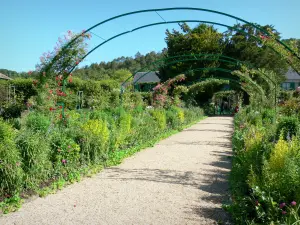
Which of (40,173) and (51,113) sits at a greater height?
(51,113)

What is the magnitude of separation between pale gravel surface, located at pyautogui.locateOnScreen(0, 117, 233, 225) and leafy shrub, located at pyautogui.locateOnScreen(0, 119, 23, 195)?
0.33m

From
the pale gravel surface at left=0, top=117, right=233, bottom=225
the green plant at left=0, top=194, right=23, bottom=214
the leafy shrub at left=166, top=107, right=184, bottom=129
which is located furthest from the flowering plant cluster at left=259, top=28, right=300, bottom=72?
the leafy shrub at left=166, top=107, right=184, bottom=129

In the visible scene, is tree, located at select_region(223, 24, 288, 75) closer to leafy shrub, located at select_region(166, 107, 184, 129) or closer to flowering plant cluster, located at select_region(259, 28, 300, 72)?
leafy shrub, located at select_region(166, 107, 184, 129)

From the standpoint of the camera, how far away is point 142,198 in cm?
464

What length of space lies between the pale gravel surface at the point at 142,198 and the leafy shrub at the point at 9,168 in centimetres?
33

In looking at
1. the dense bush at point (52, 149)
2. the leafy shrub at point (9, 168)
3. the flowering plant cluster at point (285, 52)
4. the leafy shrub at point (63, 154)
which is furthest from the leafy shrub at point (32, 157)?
the flowering plant cluster at point (285, 52)

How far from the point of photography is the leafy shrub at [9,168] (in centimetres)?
413

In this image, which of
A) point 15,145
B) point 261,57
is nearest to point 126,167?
point 15,145

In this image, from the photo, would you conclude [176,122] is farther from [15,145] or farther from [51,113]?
[15,145]

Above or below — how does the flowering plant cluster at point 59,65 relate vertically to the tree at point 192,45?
below

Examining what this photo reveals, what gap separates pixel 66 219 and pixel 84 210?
1.14ft

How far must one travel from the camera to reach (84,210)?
13.5ft

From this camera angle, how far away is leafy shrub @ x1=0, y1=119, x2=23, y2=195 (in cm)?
413

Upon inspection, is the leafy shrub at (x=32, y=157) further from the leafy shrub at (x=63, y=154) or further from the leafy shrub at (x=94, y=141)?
the leafy shrub at (x=94, y=141)
